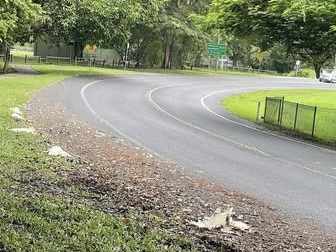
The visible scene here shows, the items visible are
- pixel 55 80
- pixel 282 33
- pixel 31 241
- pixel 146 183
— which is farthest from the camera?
pixel 55 80

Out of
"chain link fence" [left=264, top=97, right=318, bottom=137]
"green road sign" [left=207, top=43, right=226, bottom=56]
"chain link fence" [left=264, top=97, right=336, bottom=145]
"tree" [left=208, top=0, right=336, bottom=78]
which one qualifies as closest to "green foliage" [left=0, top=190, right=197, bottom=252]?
"tree" [left=208, top=0, right=336, bottom=78]

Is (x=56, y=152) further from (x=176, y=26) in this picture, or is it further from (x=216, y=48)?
(x=216, y=48)

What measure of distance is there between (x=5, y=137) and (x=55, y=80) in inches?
892

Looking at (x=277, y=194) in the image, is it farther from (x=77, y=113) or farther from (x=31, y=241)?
(x=77, y=113)

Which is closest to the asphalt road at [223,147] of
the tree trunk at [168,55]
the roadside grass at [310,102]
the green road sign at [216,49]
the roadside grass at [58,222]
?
the roadside grass at [310,102]

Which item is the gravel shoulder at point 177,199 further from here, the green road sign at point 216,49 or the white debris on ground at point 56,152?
the green road sign at point 216,49

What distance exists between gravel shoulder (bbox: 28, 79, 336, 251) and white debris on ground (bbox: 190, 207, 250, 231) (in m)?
0.13

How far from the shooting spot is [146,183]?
28.4 ft

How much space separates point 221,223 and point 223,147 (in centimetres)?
822

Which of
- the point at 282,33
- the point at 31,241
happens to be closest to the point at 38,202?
the point at 31,241

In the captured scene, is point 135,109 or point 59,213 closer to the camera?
point 59,213

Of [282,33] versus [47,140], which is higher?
[282,33]

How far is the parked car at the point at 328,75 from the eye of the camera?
62.4 m

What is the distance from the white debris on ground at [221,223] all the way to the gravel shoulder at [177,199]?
13 centimetres
